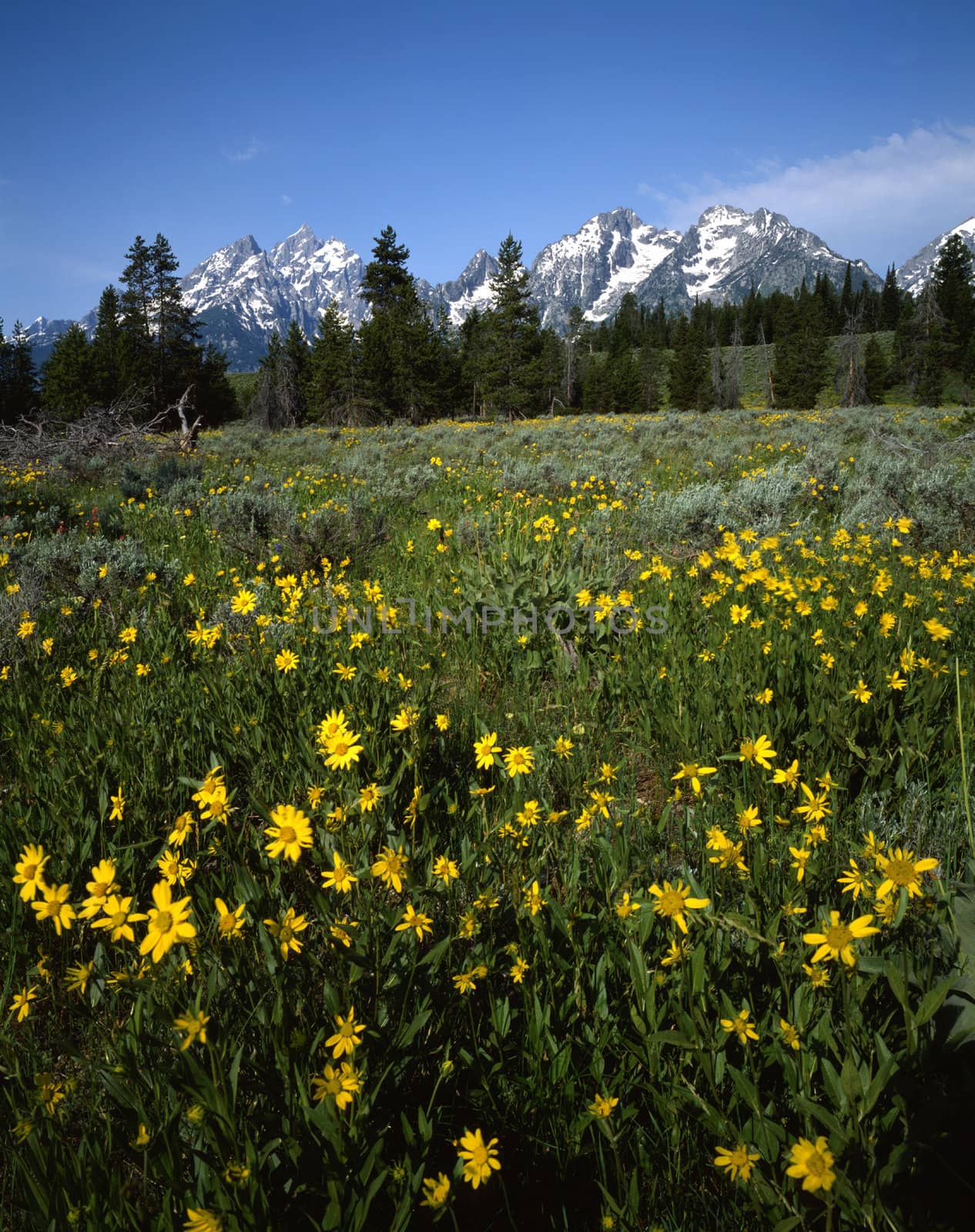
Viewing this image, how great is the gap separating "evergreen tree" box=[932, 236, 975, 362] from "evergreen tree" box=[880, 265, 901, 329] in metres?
31.6

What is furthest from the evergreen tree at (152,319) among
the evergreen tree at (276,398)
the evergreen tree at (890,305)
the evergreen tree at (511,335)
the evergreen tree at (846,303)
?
the evergreen tree at (890,305)

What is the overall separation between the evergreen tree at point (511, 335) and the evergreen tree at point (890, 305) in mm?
70866

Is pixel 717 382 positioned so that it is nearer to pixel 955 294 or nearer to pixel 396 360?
pixel 955 294

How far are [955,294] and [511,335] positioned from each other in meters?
40.8

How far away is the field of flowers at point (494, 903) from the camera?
1135mm

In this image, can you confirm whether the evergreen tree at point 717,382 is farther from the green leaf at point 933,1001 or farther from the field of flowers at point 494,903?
the green leaf at point 933,1001

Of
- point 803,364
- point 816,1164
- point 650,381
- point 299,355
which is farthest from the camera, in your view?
point 650,381

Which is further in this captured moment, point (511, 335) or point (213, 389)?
point (213, 389)

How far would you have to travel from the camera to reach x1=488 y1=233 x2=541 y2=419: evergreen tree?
37.2 metres

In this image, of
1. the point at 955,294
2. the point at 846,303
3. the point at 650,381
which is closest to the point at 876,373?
the point at 955,294

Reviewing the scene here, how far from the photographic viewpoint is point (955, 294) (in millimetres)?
50469

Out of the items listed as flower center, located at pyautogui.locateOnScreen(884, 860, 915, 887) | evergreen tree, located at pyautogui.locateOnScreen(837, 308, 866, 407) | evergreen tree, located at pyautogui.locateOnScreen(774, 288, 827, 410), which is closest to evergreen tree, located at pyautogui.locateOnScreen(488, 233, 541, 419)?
evergreen tree, located at pyautogui.locateOnScreen(837, 308, 866, 407)

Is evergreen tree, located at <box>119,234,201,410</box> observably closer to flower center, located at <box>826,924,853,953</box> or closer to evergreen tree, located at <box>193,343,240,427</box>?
evergreen tree, located at <box>193,343,240,427</box>

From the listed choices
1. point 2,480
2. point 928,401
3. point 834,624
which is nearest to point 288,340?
Answer: point 2,480
